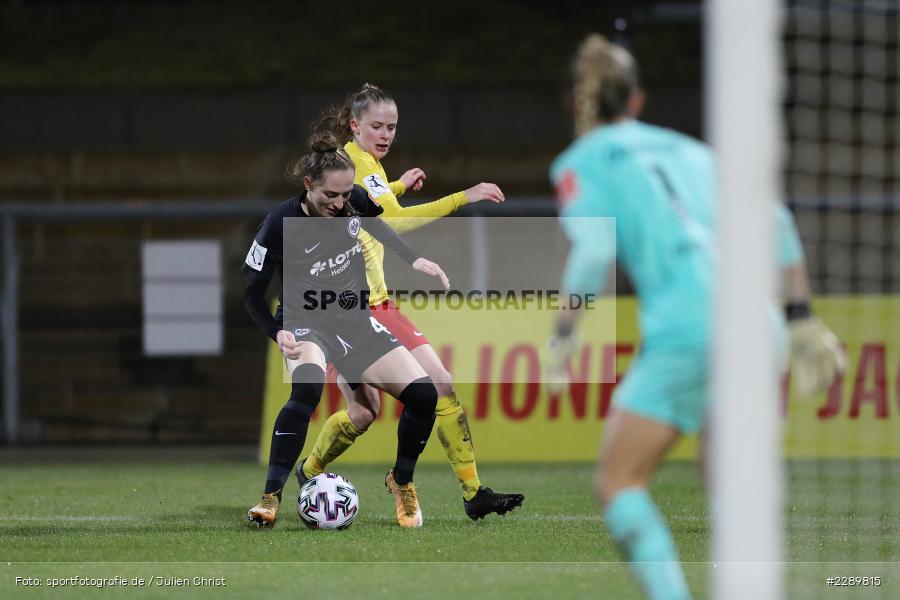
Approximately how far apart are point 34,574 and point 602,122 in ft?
→ 10.6

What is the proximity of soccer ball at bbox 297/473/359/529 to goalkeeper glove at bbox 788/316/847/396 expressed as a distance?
11.5 ft

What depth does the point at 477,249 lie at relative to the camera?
45.1 ft

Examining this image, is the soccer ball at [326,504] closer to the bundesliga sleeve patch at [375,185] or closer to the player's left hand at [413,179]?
the bundesliga sleeve patch at [375,185]

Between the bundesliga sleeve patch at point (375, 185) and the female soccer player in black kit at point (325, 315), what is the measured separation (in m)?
0.08

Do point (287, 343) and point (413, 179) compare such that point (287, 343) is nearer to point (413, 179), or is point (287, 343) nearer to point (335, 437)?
point (335, 437)

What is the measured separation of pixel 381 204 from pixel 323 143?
0.67 metres

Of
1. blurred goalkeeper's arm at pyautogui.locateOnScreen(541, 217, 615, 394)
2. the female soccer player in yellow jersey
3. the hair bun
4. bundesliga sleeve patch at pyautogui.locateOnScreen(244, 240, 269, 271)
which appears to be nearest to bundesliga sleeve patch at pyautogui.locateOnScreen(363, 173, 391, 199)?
the female soccer player in yellow jersey

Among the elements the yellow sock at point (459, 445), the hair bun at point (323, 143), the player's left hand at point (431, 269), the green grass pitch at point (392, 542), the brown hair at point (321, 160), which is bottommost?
the green grass pitch at point (392, 542)

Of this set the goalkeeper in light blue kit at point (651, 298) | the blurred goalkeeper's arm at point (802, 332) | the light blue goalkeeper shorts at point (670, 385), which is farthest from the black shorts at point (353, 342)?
the blurred goalkeeper's arm at point (802, 332)

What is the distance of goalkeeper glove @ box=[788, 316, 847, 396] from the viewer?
4211 mm

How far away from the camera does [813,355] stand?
166 inches

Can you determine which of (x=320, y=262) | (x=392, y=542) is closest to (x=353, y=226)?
(x=320, y=262)

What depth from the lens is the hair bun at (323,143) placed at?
712 centimetres

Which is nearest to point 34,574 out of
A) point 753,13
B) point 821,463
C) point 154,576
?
point 154,576
